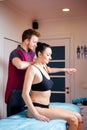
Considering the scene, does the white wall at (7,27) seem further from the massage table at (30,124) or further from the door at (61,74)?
the massage table at (30,124)

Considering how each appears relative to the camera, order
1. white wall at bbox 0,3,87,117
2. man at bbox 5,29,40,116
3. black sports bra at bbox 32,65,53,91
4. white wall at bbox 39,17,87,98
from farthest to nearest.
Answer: white wall at bbox 39,17,87,98
white wall at bbox 0,3,87,117
man at bbox 5,29,40,116
black sports bra at bbox 32,65,53,91

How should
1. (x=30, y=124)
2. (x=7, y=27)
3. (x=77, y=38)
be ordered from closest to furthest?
(x=30, y=124) < (x=7, y=27) < (x=77, y=38)

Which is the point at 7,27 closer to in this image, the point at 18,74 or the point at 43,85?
the point at 18,74

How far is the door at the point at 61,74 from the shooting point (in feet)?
16.1

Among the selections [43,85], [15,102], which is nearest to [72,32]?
[15,102]

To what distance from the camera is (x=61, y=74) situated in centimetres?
495

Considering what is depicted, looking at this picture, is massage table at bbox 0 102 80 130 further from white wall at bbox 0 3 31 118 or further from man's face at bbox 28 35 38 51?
white wall at bbox 0 3 31 118

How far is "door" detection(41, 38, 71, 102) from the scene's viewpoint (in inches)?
193

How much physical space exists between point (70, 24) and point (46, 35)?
22.4 inches

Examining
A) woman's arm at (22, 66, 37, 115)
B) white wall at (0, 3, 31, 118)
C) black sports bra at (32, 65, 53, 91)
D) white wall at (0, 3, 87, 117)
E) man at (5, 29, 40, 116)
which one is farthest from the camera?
white wall at (0, 3, 87, 117)

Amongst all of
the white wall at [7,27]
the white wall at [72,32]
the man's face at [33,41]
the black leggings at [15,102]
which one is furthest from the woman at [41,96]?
the white wall at [72,32]

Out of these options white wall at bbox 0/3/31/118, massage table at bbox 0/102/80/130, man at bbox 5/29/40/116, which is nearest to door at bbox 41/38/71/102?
white wall at bbox 0/3/31/118

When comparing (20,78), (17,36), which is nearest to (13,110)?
(20,78)

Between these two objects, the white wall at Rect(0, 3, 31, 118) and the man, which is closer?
the man
